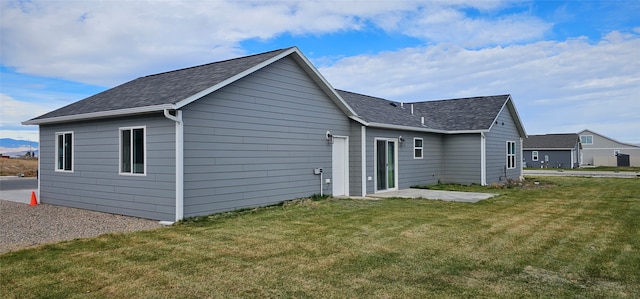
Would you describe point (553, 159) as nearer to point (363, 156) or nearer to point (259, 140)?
point (363, 156)

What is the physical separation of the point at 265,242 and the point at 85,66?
15.0 metres

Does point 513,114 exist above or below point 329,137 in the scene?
above

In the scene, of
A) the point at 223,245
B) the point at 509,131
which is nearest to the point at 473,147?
the point at 509,131

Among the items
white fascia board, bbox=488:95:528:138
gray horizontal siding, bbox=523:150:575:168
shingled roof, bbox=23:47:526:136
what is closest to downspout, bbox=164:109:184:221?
shingled roof, bbox=23:47:526:136

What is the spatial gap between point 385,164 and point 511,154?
9.77 meters

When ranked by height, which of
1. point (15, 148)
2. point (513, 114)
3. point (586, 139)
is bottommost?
point (586, 139)

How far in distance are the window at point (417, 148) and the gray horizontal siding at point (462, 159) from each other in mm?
2293

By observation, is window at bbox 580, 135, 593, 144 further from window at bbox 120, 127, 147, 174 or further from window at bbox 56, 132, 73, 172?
window at bbox 56, 132, 73, 172

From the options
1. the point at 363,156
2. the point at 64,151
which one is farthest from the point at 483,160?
the point at 64,151

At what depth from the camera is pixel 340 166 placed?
1362cm

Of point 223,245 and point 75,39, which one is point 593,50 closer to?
point 223,245

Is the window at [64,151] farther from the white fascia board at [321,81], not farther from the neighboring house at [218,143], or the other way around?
the white fascia board at [321,81]

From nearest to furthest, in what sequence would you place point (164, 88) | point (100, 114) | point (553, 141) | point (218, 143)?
point (218, 143) < point (100, 114) < point (164, 88) < point (553, 141)

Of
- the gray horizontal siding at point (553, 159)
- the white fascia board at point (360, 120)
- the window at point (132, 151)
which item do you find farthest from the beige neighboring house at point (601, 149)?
the window at point (132, 151)
